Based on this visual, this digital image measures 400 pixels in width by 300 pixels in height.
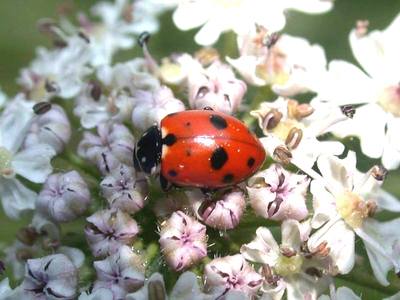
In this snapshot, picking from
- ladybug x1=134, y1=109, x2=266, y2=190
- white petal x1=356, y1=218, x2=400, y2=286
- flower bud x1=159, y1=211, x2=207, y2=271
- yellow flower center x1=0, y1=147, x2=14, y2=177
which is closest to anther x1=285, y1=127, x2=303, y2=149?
ladybug x1=134, y1=109, x2=266, y2=190

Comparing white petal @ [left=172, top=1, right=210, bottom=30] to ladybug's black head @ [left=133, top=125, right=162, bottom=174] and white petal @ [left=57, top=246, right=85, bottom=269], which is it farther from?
white petal @ [left=57, top=246, right=85, bottom=269]

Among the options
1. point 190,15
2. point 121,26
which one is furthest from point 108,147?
point 121,26

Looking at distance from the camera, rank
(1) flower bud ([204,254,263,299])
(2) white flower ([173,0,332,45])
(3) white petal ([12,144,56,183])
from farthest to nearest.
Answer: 1. (2) white flower ([173,0,332,45])
2. (3) white petal ([12,144,56,183])
3. (1) flower bud ([204,254,263,299])

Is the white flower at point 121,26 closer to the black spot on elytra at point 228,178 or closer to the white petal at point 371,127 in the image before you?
the white petal at point 371,127

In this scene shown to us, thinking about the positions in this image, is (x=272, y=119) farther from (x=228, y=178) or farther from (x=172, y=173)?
(x=172, y=173)

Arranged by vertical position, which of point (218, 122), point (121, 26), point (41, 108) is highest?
point (218, 122)

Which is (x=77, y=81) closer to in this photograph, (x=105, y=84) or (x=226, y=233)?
(x=105, y=84)
